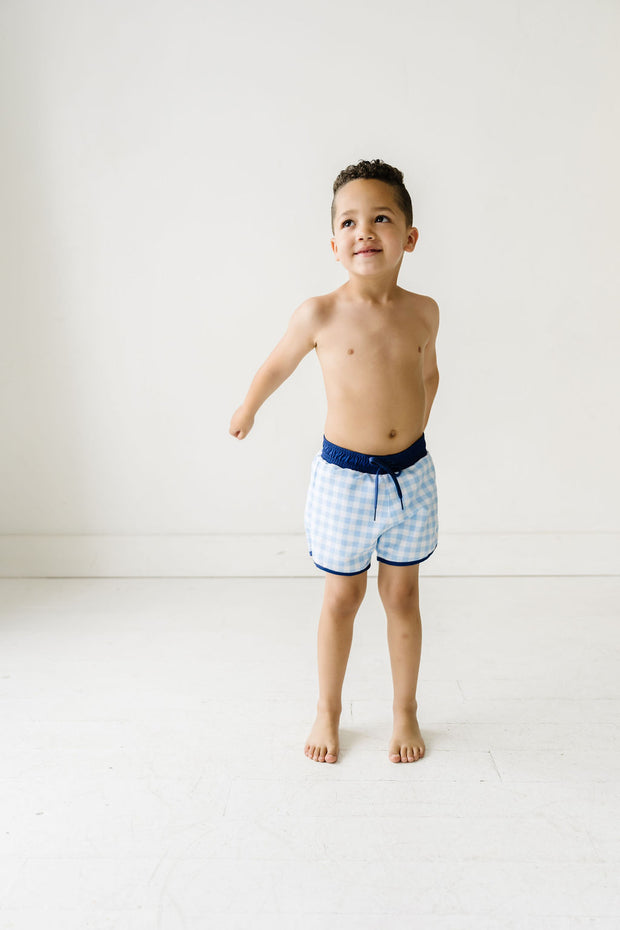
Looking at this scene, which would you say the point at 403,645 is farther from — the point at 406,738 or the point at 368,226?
the point at 368,226

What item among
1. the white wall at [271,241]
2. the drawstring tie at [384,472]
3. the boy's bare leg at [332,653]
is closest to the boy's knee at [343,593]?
the boy's bare leg at [332,653]

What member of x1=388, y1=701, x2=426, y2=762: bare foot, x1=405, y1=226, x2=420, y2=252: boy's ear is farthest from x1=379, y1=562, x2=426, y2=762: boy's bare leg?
x1=405, y1=226, x2=420, y2=252: boy's ear

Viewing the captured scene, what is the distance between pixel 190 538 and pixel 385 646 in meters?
0.77

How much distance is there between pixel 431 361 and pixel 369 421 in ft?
0.71

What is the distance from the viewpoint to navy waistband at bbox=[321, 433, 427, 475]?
138 cm

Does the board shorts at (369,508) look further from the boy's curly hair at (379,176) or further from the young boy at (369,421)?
the boy's curly hair at (379,176)

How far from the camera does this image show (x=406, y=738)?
4.72ft

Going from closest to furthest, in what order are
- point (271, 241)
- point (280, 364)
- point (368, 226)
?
point (368, 226) < point (280, 364) < point (271, 241)

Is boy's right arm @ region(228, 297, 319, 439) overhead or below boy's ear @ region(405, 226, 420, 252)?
below

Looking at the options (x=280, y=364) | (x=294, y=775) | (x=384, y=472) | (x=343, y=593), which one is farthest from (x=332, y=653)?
(x=280, y=364)

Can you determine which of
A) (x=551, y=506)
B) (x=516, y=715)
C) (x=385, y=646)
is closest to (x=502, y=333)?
(x=551, y=506)

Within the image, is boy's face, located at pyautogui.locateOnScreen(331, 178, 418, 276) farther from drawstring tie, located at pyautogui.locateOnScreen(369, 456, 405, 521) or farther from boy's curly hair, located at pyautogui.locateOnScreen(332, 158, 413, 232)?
drawstring tie, located at pyautogui.locateOnScreen(369, 456, 405, 521)

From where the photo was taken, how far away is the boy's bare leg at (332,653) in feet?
4.71

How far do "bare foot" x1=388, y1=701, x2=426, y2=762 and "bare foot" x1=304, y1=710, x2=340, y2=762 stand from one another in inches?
4.1
